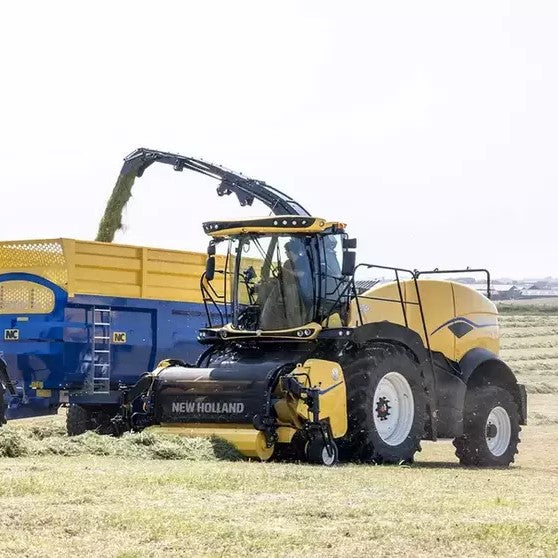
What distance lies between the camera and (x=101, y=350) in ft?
61.3

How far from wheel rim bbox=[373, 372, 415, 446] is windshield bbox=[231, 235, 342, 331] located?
1.12m

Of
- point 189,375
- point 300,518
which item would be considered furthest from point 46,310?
point 300,518

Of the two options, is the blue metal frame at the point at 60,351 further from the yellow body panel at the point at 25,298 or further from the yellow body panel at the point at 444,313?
the yellow body panel at the point at 444,313

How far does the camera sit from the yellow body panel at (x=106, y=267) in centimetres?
1831

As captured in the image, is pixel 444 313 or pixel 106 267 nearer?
pixel 444 313

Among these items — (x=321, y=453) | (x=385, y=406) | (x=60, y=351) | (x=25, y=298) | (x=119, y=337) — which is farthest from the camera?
(x=119, y=337)

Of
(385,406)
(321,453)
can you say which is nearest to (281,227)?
(385,406)

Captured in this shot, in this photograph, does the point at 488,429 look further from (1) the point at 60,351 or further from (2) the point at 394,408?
(1) the point at 60,351

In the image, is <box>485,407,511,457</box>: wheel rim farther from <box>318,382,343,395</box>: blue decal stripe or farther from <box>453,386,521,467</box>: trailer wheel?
<box>318,382,343,395</box>: blue decal stripe

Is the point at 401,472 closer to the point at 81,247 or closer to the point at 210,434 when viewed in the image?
the point at 210,434

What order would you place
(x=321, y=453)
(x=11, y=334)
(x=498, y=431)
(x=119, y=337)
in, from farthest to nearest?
(x=119, y=337) < (x=11, y=334) < (x=498, y=431) < (x=321, y=453)

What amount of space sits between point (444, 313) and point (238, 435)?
12.6ft

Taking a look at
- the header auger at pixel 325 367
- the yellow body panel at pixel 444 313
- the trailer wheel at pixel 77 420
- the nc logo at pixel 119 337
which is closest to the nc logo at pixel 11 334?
the trailer wheel at pixel 77 420

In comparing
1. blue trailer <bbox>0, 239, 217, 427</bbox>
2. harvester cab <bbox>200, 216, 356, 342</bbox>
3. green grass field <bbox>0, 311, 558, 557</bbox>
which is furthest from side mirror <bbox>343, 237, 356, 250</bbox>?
blue trailer <bbox>0, 239, 217, 427</bbox>
